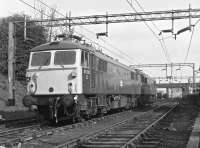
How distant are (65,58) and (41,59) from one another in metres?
1.17

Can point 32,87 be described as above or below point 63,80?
below

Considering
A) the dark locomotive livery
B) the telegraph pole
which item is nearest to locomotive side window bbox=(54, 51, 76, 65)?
the dark locomotive livery

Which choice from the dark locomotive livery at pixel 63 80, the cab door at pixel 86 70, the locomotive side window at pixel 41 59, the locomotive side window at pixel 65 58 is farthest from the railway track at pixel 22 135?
the locomotive side window at pixel 41 59

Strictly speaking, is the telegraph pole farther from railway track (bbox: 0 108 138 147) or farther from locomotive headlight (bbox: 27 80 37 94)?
railway track (bbox: 0 108 138 147)

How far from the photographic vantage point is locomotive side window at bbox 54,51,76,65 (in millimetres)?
16859

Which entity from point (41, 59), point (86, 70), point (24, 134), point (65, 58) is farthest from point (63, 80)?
point (24, 134)

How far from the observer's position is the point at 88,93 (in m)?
17.5

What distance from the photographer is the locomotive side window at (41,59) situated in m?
17.2

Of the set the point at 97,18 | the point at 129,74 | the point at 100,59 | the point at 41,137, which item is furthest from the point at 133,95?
the point at 41,137

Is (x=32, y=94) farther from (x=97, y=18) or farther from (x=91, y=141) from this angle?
(x=97, y=18)

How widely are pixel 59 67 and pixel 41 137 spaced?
463 centimetres

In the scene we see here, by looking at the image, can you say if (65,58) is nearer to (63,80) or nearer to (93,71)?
(63,80)

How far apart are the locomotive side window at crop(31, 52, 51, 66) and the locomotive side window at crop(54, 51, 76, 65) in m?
0.38

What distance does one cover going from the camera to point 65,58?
1702 centimetres
